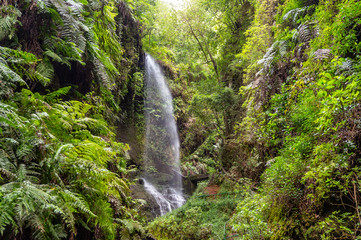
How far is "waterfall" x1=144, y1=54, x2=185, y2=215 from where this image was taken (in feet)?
35.8

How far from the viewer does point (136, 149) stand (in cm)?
1039

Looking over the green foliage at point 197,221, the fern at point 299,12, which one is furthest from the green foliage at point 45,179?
the fern at point 299,12

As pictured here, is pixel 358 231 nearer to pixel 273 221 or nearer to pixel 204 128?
pixel 273 221

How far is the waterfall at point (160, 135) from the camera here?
1090cm

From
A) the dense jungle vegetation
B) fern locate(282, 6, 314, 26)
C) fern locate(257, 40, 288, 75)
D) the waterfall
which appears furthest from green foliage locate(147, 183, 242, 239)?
fern locate(282, 6, 314, 26)

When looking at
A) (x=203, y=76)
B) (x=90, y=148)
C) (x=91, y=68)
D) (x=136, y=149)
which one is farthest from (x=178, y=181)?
(x=90, y=148)

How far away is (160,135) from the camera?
12.5m

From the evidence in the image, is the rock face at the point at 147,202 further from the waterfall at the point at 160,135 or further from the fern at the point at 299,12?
the fern at the point at 299,12

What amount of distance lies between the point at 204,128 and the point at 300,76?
837 centimetres

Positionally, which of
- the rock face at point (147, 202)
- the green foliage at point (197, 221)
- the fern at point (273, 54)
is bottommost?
the green foliage at point (197, 221)

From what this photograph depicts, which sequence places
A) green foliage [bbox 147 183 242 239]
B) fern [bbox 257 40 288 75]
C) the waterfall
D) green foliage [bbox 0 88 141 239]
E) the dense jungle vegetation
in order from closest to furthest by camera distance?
green foliage [bbox 0 88 141 239] → the dense jungle vegetation → fern [bbox 257 40 288 75] → green foliage [bbox 147 183 242 239] → the waterfall

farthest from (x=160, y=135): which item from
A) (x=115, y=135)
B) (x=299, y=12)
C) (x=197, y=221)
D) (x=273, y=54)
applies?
(x=299, y=12)

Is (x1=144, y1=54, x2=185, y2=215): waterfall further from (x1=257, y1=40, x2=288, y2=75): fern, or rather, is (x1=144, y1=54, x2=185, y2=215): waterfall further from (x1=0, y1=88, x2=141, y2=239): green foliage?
(x1=0, y1=88, x2=141, y2=239): green foliage

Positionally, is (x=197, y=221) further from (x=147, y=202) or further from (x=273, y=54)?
(x=273, y=54)
